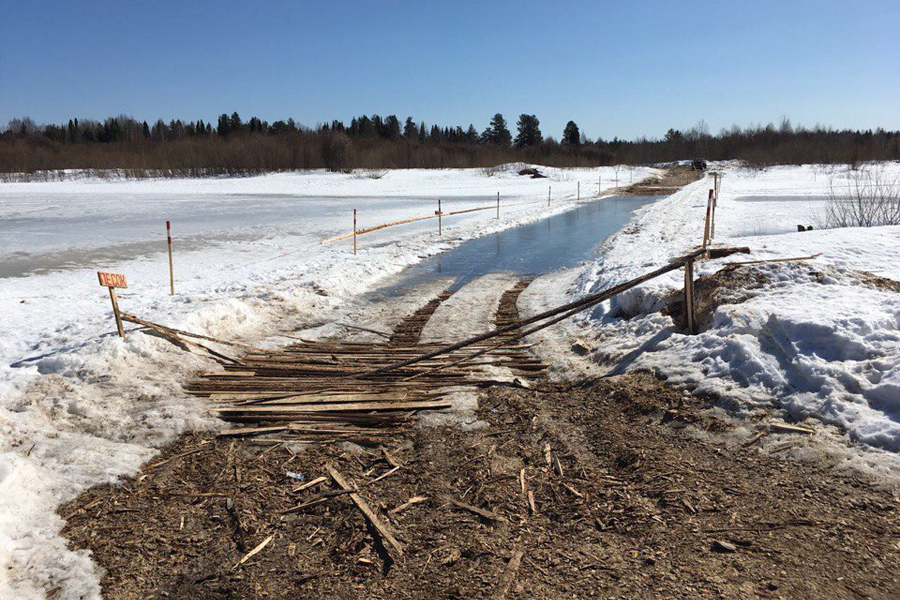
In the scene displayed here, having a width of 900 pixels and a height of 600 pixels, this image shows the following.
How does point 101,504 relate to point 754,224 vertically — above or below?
below

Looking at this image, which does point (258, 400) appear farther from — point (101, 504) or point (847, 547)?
point (847, 547)

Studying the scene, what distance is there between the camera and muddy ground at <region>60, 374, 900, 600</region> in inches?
139

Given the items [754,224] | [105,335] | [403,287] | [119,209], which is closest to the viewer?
[105,335]

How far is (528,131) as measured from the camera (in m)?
134

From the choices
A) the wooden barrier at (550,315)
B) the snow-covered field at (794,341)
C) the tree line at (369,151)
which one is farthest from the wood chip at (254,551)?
the tree line at (369,151)

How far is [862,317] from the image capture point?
602 centimetres

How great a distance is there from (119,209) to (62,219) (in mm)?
6708

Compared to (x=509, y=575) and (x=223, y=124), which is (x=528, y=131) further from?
(x=509, y=575)

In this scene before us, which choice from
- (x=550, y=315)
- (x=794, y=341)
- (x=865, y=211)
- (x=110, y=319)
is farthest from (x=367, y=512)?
(x=865, y=211)

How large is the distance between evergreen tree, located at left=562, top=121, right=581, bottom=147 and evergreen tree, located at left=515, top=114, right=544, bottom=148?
1268cm

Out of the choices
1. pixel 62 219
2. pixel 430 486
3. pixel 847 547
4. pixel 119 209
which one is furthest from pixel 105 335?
pixel 119 209

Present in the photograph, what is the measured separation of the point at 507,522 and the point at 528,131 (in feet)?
447

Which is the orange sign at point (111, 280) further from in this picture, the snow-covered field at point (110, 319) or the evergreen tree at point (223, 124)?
the evergreen tree at point (223, 124)

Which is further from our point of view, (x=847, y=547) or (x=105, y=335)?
(x=105, y=335)
